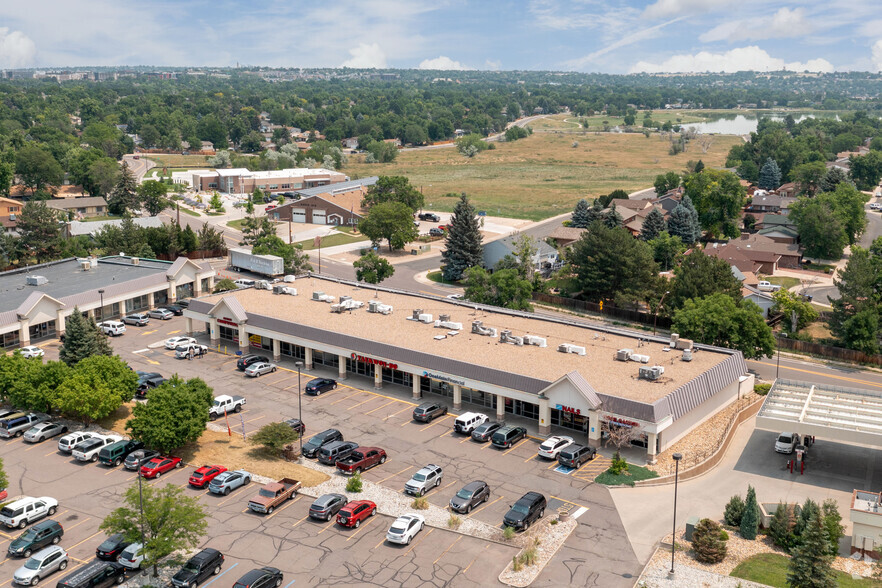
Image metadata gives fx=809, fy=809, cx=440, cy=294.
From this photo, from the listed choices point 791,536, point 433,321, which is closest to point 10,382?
point 433,321

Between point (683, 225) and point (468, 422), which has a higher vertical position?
point (683, 225)

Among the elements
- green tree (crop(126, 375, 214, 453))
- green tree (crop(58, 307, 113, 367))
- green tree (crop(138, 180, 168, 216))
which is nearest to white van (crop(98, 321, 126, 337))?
green tree (crop(58, 307, 113, 367))

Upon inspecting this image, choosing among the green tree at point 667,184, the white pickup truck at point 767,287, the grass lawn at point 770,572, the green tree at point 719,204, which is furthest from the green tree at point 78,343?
the green tree at point 667,184

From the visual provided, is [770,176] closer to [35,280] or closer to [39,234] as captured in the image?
[39,234]

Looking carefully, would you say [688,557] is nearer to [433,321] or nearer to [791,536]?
[791,536]

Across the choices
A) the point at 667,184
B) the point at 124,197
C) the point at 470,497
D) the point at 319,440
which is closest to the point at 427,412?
the point at 319,440

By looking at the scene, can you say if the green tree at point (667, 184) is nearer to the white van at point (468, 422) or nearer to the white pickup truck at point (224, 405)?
the white van at point (468, 422)

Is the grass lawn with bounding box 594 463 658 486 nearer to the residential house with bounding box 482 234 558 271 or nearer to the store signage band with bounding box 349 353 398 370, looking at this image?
the store signage band with bounding box 349 353 398 370
